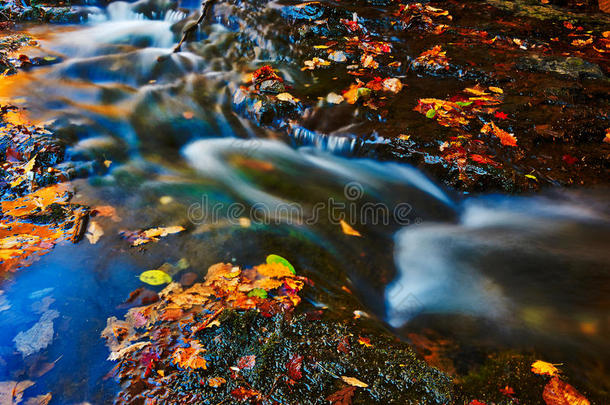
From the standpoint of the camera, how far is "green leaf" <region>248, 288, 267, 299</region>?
2.46 meters

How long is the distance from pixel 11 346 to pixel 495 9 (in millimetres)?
10518

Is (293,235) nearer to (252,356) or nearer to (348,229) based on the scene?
(348,229)

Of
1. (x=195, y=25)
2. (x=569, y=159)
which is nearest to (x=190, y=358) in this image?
(x=569, y=159)

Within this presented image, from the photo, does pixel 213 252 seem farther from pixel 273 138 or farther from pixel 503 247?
pixel 503 247

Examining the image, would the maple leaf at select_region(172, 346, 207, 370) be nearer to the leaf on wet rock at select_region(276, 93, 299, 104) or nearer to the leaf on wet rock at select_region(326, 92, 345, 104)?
the leaf on wet rock at select_region(276, 93, 299, 104)

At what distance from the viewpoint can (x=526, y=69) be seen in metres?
5.35

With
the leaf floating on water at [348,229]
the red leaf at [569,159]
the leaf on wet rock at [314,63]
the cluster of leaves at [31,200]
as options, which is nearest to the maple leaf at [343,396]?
the leaf floating on water at [348,229]

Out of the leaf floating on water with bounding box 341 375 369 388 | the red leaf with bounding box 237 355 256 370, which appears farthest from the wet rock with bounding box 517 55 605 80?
the red leaf with bounding box 237 355 256 370

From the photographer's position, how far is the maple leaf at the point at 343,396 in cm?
179

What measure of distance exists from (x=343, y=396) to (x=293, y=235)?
5.66 feet

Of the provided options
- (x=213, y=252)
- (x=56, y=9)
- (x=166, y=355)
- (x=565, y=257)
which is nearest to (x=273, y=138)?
(x=213, y=252)

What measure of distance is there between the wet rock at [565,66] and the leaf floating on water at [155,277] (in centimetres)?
625

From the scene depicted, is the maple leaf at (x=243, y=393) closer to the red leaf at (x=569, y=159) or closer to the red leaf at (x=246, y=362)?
the red leaf at (x=246, y=362)

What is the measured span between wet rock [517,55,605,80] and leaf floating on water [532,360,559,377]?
16.3 feet
